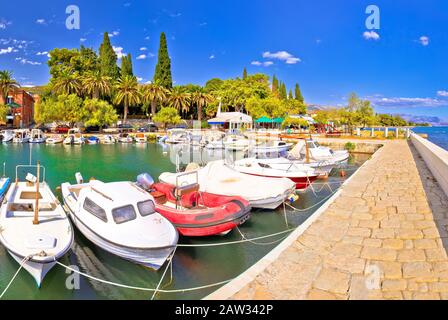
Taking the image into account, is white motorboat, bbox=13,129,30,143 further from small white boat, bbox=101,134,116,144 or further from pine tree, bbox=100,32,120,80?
pine tree, bbox=100,32,120,80

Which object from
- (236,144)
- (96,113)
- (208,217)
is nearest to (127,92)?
(96,113)

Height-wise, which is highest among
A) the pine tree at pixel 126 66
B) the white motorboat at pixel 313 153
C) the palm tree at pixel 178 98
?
the pine tree at pixel 126 66

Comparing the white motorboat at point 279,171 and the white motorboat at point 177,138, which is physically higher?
the white motorboat at point 177,138

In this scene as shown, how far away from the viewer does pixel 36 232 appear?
9.61 m

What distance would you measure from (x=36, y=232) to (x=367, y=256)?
29.8 feet

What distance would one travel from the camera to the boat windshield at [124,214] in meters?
9.62

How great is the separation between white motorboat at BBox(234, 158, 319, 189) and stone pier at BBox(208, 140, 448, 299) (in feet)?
22.5

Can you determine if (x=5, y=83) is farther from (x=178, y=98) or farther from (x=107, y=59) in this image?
(x=178, y=98)

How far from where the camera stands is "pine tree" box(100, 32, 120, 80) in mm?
72062

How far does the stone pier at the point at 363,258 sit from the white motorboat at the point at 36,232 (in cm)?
534

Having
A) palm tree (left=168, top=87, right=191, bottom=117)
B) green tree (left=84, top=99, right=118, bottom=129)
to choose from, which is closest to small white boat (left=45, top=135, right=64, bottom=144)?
green tree (left=84, top=99, right=118, bottom=129)

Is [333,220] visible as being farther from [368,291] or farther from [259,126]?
[259,126]

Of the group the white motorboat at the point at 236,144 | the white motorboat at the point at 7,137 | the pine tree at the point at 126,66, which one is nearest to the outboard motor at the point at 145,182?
the white motorboat at the point at 236,144

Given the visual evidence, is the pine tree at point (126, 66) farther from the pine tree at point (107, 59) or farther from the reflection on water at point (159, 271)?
the reflection on water at point (159, 271)
